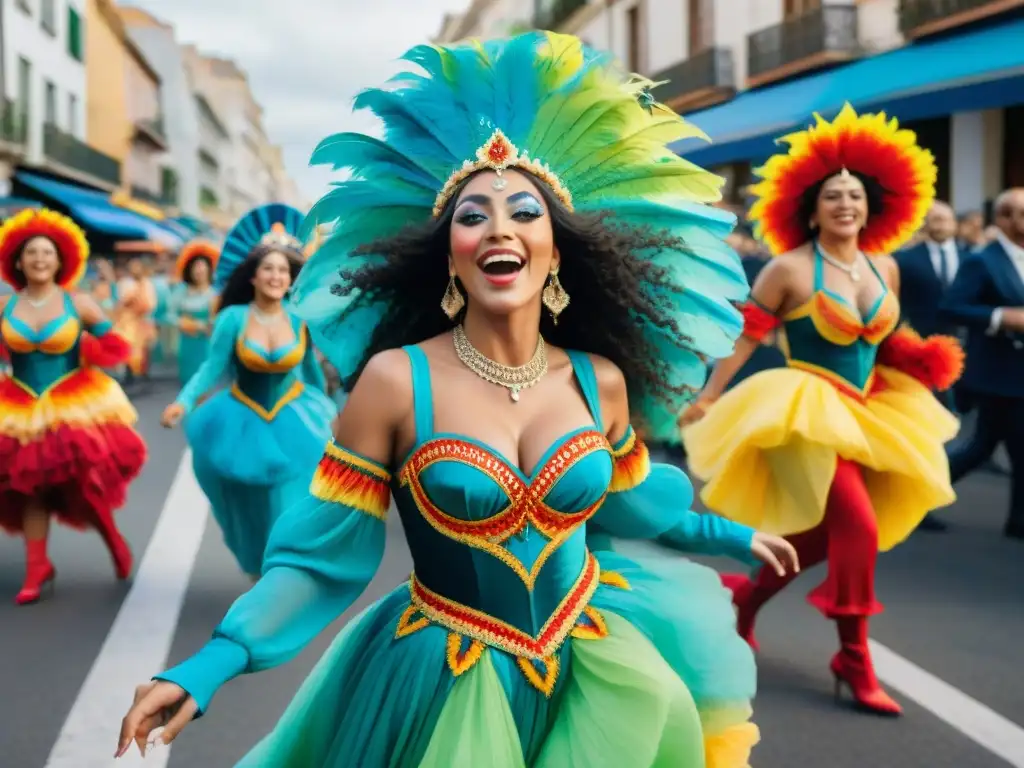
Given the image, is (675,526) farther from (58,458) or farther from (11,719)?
(58,458)

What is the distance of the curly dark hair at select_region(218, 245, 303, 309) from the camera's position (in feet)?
22.3

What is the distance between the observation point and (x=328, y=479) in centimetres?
277

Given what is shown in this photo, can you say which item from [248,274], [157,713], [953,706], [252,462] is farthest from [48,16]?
[157,713]

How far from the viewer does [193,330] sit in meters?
14.2

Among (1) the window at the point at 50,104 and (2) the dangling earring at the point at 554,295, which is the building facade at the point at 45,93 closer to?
(1) the window at the point at 50,104

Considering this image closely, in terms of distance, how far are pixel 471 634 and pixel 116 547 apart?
16.1 ft

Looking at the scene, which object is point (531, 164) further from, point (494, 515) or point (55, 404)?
point (55, 404)

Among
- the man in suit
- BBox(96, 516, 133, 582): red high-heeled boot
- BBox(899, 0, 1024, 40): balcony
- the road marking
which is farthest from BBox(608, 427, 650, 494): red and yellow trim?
BBox(899, 0, 1024, 40): balcony

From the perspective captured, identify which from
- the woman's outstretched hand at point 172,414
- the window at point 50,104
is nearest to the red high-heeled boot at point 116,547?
the woman's outstretched hand at point 172,414

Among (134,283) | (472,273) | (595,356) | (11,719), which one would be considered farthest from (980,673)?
(134,283)

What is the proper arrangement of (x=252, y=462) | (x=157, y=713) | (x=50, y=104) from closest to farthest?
(x=157, y=713), (x=252, y=462), (x=50, y=104)

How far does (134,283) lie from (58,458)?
11.4 m

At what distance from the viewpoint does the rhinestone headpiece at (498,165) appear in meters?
2.90

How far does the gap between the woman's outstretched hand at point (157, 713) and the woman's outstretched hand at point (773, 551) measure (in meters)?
1.45
